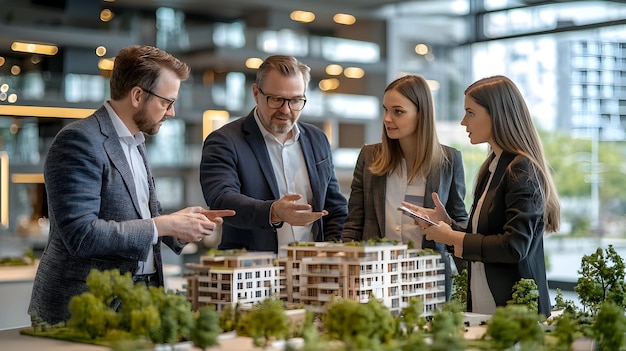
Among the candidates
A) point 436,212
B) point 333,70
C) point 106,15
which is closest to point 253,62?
point 333,70

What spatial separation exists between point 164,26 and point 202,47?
1.67 ft

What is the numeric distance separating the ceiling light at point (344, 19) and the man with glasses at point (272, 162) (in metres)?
8.62

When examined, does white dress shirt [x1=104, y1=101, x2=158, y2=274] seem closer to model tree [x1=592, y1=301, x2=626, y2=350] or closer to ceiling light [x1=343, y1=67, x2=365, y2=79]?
model tree [x1=592, y1=301, x2=626, y2=350]

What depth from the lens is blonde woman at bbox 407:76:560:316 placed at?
2865 mm

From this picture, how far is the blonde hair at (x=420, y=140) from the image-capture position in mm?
3396

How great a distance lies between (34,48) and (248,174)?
20.7ft

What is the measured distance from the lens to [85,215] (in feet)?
8.84

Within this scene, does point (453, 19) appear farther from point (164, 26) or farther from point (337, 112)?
point (164, 26)

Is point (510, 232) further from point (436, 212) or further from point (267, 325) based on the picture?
point (267, 325)

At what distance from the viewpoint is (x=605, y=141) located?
919cm

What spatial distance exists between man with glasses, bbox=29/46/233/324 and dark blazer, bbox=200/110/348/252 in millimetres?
386

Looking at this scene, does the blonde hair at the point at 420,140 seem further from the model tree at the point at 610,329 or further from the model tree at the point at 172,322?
the model tree at the point at 172,322

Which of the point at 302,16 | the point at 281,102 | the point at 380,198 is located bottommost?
the point at 380,198

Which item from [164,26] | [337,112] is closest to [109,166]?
[164,26]
